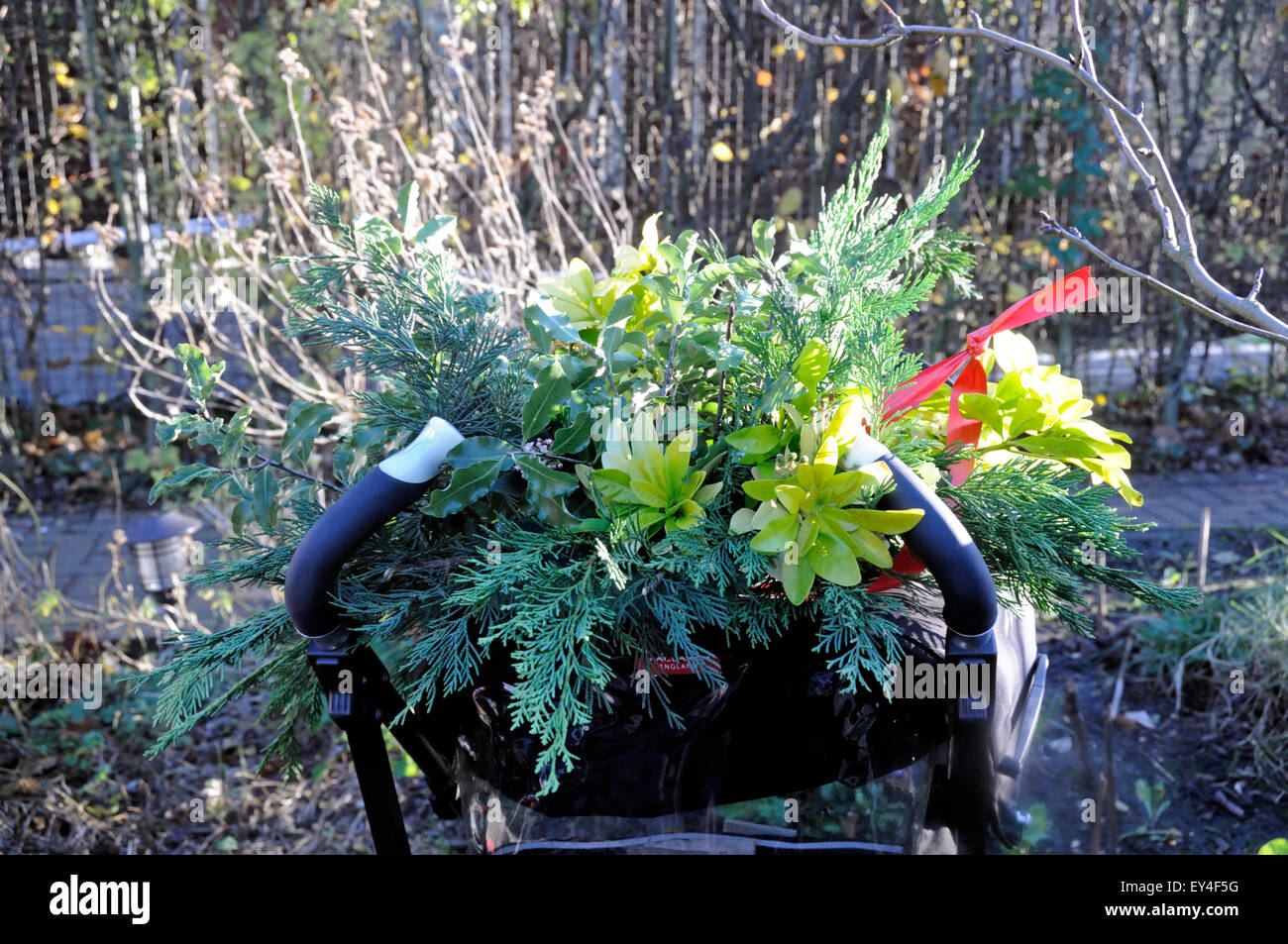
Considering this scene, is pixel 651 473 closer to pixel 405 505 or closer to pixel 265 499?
pixel 405 505

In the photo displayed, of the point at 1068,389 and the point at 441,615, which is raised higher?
the point at 1068,389

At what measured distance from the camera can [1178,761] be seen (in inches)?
129

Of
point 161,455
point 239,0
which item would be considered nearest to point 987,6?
point 239,0

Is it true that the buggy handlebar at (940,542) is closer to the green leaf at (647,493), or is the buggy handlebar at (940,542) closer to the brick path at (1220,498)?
the green leaf at (647,493)

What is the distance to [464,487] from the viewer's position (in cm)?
125

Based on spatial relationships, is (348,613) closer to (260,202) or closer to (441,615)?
(441,615)

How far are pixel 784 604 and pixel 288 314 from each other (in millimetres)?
973

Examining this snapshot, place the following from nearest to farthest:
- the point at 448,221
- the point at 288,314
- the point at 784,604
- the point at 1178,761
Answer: the point at 784,604 < the point at 448,221 < the point at 288,314 < the point at 1178,761

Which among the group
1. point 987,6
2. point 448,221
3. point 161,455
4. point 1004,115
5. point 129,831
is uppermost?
point 987,6

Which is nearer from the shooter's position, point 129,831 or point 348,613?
point 348,613

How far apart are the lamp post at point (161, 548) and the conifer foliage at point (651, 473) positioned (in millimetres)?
2446

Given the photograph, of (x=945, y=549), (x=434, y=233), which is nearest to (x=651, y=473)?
(x=945, y=549)

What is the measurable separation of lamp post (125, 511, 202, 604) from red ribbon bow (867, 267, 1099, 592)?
308 centimetres

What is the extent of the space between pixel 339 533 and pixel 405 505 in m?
0.08
